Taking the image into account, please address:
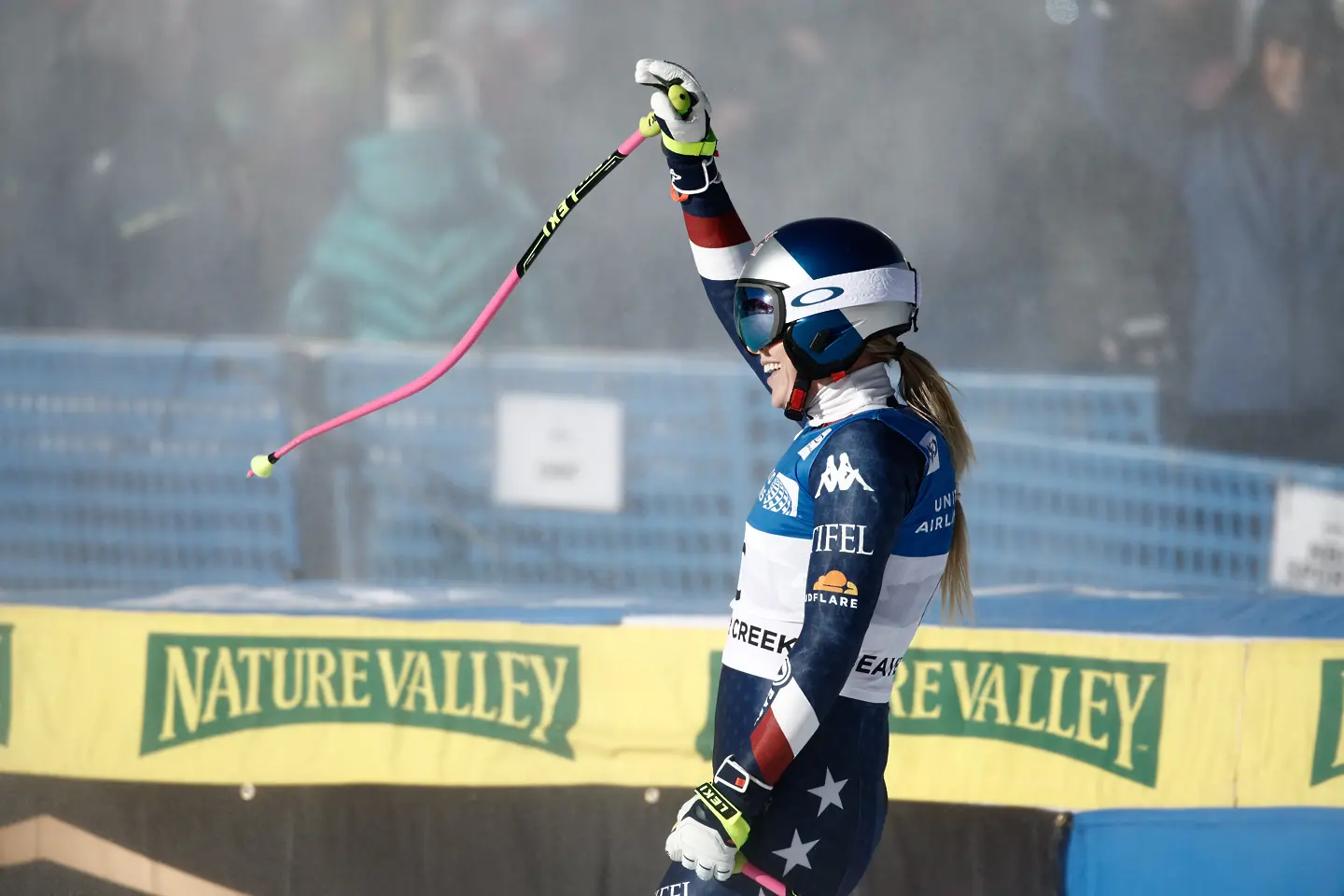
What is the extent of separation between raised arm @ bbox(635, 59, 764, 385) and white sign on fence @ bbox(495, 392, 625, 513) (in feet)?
4.43

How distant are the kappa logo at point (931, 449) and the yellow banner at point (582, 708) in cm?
157

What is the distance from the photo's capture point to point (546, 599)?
12.8 feet

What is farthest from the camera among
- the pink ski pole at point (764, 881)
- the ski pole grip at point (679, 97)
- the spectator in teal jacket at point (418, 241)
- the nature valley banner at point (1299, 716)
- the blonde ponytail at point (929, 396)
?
the spectator in teal jacket at point (418, 241)

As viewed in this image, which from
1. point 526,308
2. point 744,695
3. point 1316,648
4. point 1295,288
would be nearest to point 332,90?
point 526,308

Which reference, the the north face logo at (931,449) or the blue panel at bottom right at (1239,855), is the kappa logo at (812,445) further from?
the blue panel at bottom right at (1239,855)

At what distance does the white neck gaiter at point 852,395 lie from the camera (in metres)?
2.22

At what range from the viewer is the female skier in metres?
2.04

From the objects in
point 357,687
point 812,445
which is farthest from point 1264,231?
point 357,687

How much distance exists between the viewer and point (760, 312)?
89.3 inches

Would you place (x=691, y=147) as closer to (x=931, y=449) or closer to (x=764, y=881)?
(x=931, y=449)

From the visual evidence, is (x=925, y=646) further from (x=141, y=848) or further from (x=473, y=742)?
(x=141, y=848)

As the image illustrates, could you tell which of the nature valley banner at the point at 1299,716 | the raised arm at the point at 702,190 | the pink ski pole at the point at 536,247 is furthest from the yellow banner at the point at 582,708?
the raised arm at the point at 702,190

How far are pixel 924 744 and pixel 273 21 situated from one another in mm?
2866

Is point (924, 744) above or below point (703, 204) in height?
below
